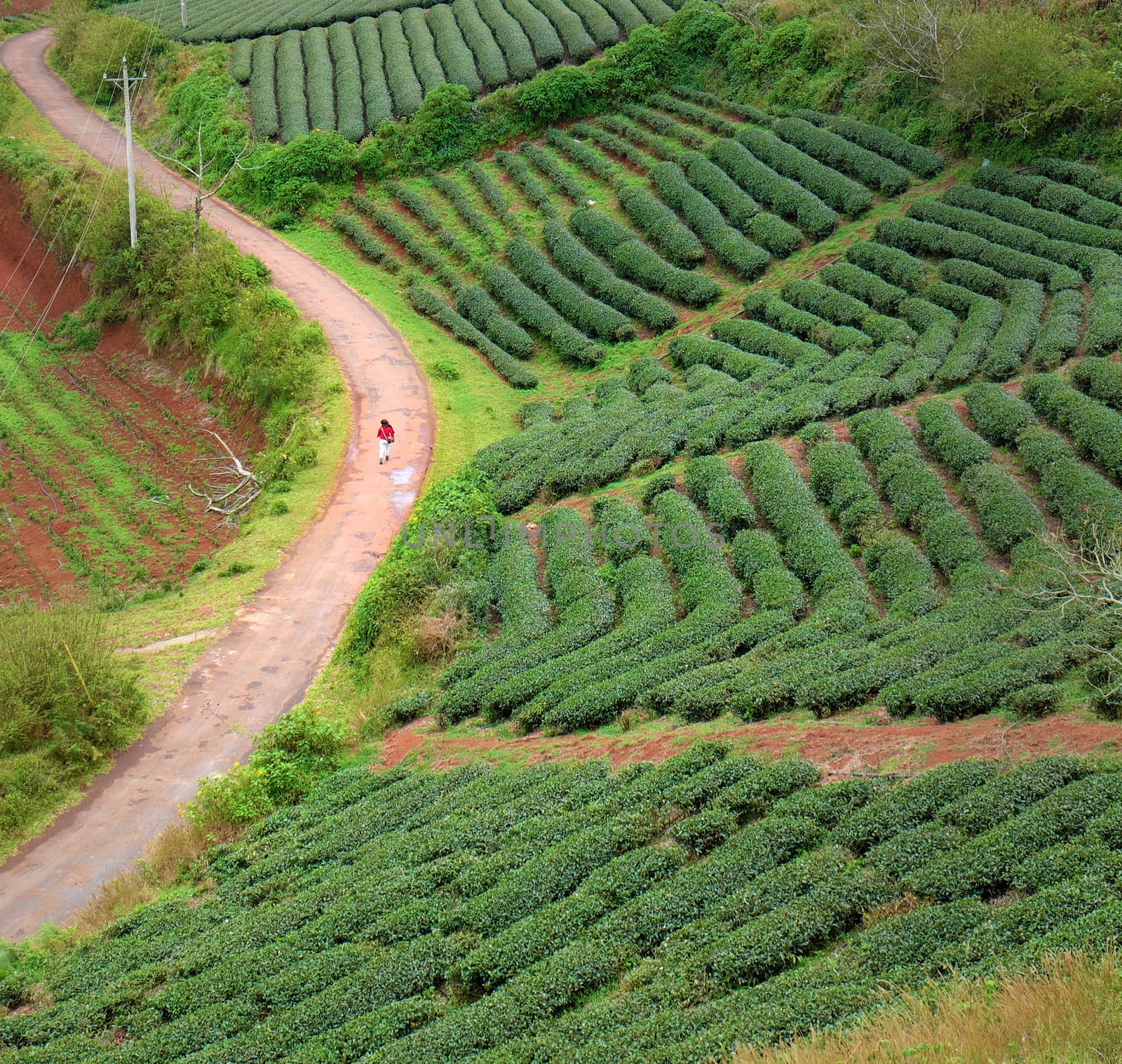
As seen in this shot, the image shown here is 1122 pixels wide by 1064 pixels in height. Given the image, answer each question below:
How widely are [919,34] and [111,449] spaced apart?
130 feet

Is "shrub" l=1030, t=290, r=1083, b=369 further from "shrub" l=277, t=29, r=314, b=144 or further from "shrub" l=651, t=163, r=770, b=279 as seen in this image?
"shrub" l=277, t=29, r=314, b=144

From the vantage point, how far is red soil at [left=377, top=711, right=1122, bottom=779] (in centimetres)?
1684

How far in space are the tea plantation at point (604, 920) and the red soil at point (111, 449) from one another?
18074mm

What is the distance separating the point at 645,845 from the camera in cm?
1705

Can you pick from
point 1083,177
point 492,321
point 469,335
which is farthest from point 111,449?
point 1083,177

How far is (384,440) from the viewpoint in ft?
118

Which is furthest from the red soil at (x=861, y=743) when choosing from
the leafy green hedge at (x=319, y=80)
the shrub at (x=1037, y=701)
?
the leafy green hedge at (x=319, y=80)

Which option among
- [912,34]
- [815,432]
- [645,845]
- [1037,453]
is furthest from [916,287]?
[645,845]

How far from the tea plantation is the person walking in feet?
58.3

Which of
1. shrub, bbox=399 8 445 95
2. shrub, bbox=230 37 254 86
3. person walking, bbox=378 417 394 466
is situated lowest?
person walking, bbox=378 417 394 466

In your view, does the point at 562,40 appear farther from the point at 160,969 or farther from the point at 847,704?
the point at 160,969

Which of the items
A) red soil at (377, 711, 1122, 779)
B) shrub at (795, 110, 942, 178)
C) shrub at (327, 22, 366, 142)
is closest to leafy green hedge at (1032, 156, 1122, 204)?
shrub at (795, 110, 942, 178)

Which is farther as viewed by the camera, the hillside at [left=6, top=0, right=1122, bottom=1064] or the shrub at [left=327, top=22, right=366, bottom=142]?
the shrub at [left=327, top=22, right=366, bottom=142]

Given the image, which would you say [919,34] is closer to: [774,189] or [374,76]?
[774,189]
